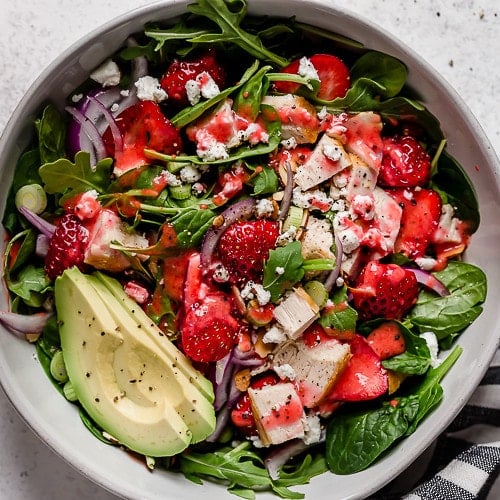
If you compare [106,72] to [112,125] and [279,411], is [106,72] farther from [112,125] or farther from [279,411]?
[279,411]

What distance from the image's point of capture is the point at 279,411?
1.83 metres

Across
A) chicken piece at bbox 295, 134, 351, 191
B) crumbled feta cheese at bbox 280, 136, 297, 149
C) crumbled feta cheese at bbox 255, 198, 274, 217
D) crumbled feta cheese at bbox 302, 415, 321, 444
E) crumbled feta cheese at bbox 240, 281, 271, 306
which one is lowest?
crumbled feta cheese at bbox 302, 415, 321, 444

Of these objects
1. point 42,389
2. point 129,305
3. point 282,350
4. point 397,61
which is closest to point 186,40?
point 397,61

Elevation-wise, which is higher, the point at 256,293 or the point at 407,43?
the point at 407,43

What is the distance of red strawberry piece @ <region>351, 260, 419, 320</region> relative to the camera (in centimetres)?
183

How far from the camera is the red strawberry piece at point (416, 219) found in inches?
74.7

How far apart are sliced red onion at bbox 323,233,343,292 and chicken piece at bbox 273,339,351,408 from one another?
0.13 meters

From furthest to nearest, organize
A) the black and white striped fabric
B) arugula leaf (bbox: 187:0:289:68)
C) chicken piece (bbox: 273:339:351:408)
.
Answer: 1. the black and white striped fabric
2. chicken piece (bbox: 273:339:351:408)
3. arugula leaf (bbox: 187:0:289:68)

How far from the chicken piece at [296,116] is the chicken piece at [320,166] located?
0.04m

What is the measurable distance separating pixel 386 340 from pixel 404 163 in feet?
1.33

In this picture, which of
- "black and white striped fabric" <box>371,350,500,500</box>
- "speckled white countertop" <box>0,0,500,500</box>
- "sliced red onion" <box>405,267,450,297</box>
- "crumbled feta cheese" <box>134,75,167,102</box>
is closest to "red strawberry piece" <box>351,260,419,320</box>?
"sliced red onion" <box>405,267,450,297</box>

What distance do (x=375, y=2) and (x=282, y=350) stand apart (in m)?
0.90

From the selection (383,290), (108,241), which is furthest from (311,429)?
(108,241)

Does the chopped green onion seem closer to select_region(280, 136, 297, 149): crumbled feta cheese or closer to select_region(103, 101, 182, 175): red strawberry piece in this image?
select_region(103, 101, 182, 175): red strawberry piece
